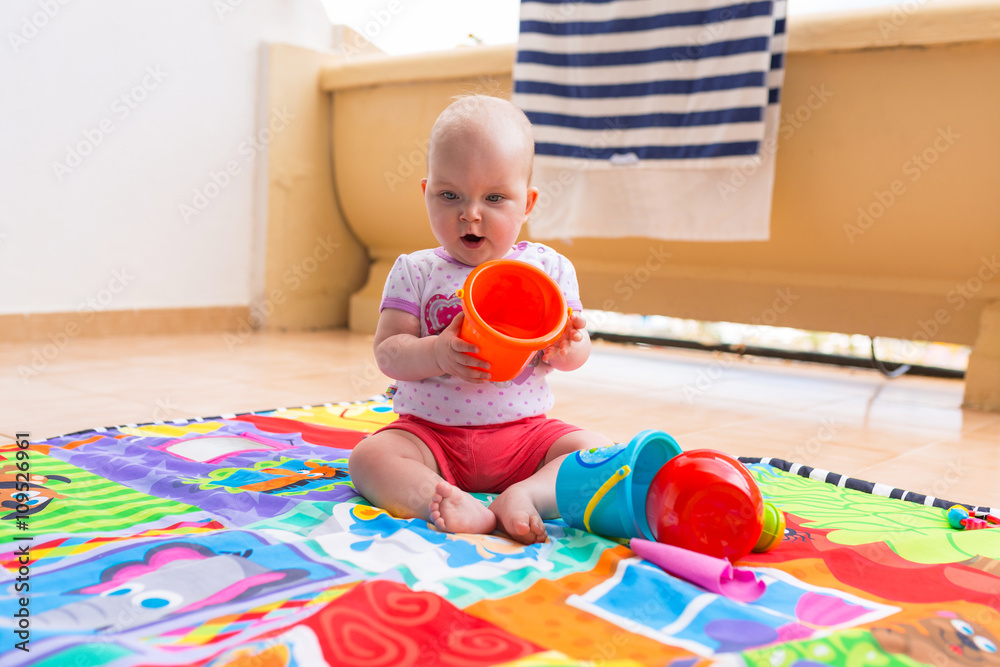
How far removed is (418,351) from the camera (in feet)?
2.93

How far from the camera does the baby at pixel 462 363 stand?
87 cm

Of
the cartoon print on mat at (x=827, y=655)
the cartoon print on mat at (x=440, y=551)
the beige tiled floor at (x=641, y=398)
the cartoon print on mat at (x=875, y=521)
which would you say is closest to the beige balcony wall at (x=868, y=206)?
the beige tiled floor at (x=641, y=398)

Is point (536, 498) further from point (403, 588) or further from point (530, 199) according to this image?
point (530, 199)

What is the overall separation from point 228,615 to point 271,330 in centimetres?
225

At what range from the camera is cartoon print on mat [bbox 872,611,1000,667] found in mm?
585

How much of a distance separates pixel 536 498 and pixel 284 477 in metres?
0.33

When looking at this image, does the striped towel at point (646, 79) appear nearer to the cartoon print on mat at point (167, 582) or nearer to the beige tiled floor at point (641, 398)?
the beige tiled floor at point (641, 398)

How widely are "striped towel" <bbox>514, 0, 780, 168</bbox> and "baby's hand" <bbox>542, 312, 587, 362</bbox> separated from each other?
1.19 metres

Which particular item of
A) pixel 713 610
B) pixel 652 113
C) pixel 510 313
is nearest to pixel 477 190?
pixel 510 313

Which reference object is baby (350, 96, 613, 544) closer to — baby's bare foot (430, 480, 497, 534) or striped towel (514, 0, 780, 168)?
baby's bare foot (430, 480, 497, 534)

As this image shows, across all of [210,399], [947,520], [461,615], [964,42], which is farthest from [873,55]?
[461,615]

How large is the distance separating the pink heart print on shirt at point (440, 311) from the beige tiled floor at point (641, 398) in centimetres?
51

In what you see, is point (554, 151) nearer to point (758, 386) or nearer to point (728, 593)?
point (758, 386)

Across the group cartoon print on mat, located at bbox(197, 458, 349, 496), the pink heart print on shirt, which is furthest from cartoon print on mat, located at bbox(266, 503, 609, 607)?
the pink heart print on shirt
